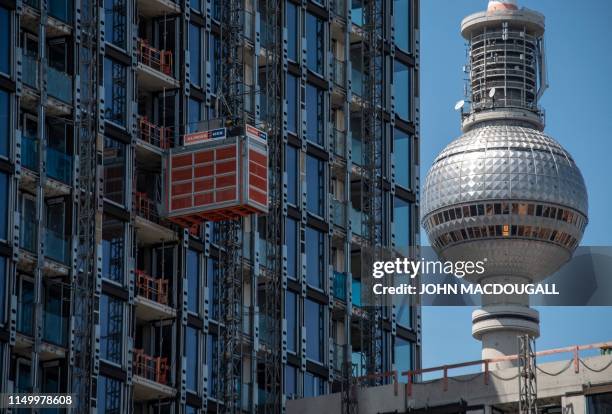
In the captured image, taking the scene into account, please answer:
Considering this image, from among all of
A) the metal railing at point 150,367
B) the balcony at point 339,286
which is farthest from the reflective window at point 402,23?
the metal railing at point 150,367

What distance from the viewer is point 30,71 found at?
110500 millimetres

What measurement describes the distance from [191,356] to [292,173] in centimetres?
1709

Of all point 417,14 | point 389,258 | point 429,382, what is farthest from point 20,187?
Result: point 417,14

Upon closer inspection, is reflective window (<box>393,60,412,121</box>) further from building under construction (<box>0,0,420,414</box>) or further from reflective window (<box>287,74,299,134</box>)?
reflective window (<box>287,74,299,134</box>)

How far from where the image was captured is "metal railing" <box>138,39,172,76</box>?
121m

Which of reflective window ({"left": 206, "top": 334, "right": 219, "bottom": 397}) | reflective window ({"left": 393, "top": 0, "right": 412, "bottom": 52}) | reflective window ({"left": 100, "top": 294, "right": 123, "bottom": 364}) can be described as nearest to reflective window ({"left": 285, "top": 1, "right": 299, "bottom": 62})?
reflective window ({"left": 393, "top": 0, "right": 412, "bottom": 52})

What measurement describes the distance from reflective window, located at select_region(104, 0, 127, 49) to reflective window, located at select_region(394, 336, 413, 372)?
1315 inches

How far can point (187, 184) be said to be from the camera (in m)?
121

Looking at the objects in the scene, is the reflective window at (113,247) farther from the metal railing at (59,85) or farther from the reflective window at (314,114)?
the reflective window at (314,114)

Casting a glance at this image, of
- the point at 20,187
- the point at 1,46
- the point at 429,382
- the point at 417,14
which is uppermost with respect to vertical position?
the point at 417,14

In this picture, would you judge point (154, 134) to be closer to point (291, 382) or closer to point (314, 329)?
point (314, 329)

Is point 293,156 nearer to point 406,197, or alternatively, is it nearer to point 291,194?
point 291,194

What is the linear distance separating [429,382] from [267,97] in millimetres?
22961

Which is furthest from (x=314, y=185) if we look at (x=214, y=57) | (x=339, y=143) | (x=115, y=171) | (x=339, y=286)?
(x=115, y=171)
